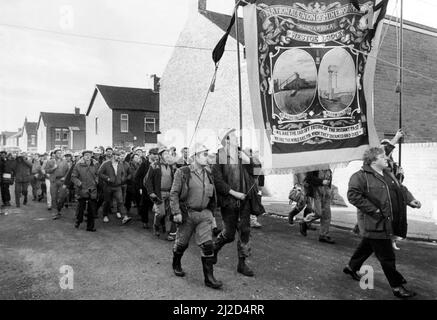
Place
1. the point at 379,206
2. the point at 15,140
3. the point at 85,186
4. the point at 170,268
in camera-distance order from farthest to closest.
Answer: the point at 15,140 < the point at 85,186 < the point at 170,268 < the point at 379,206

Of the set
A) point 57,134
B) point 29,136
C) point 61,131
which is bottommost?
point 57,134

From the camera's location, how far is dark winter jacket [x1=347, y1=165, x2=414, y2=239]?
15.1 feet

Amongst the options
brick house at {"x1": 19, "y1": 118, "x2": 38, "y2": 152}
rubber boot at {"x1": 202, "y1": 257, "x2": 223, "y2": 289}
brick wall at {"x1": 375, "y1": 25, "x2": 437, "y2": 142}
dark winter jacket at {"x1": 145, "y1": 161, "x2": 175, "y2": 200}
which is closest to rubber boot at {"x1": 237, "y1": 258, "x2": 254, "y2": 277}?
rubber boot at {"x1": 202, "y1": 257, "x2": 223, "y2": 289}

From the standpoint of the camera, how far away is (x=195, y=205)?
512cm

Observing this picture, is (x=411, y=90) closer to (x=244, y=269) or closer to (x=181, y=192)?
(x=244, y=269)

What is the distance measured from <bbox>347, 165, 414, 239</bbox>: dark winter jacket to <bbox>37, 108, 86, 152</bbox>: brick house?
51.7 meters

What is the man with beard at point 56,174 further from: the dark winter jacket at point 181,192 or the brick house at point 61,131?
the brick house at point 61,131

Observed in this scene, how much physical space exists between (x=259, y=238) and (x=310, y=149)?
11.1 feet

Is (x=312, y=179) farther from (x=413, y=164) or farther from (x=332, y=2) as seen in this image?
(x=413, y=164)

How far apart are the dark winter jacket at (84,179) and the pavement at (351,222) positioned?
5.35 metres

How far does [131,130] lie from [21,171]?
2406cm

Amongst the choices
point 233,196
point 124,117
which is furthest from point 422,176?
point 124,117
